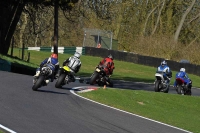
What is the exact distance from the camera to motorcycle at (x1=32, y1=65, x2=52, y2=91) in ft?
56.3

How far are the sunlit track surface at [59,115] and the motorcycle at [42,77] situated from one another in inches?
8.0

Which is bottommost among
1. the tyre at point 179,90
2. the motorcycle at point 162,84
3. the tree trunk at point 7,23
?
the tyre at point 179,90

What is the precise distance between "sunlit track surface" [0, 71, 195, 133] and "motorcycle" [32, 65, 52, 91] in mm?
204

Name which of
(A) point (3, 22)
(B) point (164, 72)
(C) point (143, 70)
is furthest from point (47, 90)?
(C) point (143, 70)

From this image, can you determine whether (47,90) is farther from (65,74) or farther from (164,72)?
(164,72)

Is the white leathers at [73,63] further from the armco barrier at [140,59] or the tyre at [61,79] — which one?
the armco barrier at [140,59]

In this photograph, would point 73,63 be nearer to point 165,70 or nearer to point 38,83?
point 38,83

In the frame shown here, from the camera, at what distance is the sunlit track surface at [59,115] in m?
11.1

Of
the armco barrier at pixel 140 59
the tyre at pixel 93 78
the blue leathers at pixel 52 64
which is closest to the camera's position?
the blue leathers at pixel 52 64

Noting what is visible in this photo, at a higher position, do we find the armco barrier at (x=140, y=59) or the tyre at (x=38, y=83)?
the tyre at (x=38, y=83)

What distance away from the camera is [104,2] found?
124 feet

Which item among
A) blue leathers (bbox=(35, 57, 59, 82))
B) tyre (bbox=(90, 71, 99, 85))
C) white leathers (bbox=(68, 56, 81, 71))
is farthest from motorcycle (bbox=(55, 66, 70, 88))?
tyre (bbox=(90, 71, 99, 85))

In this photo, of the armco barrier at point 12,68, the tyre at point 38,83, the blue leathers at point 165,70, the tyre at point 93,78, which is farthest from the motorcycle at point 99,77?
the tyre at point 38,83

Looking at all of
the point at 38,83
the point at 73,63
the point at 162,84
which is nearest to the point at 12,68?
the point at 73,63
